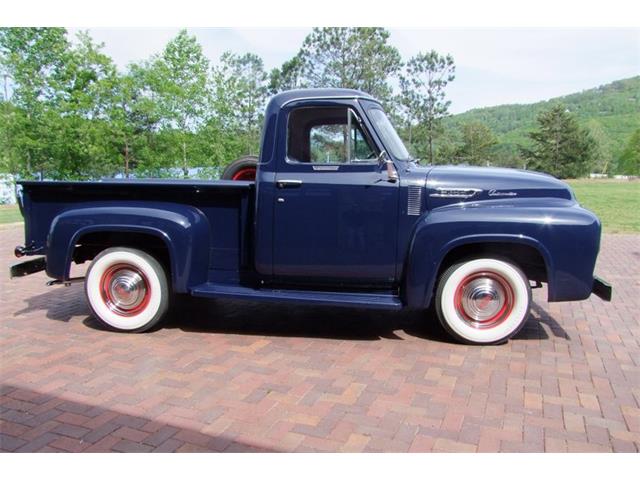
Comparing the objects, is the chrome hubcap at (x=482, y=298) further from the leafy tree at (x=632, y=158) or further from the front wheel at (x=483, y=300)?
the leafy tree at (x=632, y=158)

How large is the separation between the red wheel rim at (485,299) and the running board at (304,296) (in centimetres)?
56

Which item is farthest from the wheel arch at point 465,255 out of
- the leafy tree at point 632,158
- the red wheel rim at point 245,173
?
the leafy tree at point 632,158

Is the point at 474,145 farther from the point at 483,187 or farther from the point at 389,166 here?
the point at 389,166

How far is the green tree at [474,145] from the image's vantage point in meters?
50.8

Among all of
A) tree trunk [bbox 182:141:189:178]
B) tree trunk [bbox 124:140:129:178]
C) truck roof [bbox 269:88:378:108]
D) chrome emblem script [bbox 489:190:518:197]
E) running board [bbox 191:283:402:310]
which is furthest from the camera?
tree trunk [bbox 182:141:189:178]

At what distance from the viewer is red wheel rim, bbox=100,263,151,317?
4.52 metres

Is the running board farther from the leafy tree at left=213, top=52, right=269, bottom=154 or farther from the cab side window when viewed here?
the leafy tree at left=213, top=52, right=269, bottom=154

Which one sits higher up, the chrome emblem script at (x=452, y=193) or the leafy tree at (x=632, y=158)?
the leafy tree at (x=632, y=158)

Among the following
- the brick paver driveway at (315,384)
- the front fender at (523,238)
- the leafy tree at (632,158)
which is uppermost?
the leafy tree at (632,158)

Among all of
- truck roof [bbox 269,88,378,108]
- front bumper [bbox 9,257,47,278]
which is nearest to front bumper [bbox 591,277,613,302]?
truck roof [bbox 269,88,378,108]

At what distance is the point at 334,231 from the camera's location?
4184 millimetres

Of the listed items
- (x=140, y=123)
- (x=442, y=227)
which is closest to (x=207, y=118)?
(x=140, y=123)

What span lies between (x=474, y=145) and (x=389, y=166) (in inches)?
2022

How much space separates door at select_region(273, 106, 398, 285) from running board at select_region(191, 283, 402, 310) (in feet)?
0.52
